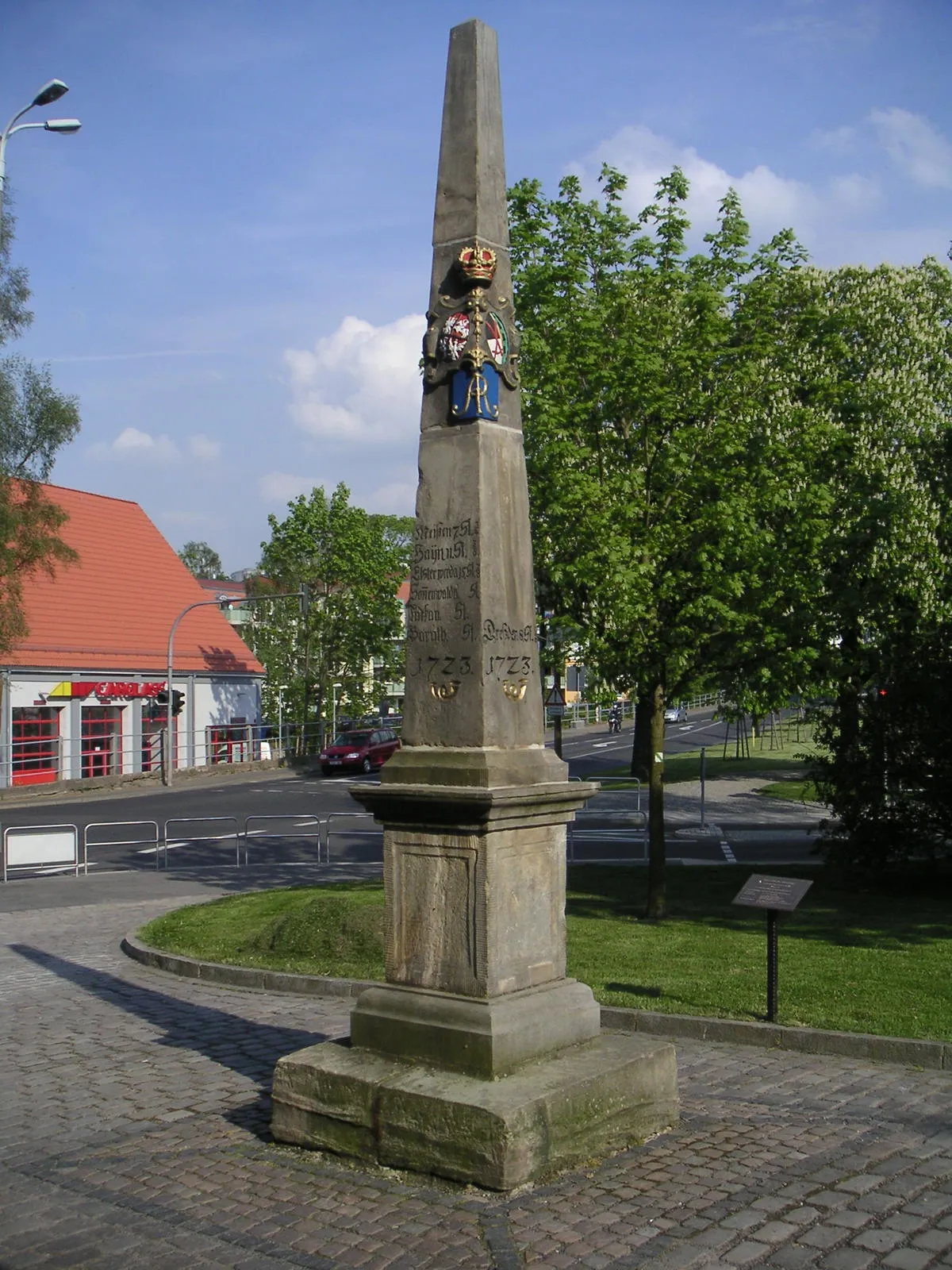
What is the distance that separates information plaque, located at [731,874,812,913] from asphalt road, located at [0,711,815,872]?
9.44 m

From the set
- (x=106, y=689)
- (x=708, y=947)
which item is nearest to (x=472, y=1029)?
(x=708, y=947)

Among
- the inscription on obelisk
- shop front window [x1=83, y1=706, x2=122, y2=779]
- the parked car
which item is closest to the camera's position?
the inscription on obelisk

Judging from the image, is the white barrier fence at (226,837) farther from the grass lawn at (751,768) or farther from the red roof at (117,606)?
the red roof at (117,606)

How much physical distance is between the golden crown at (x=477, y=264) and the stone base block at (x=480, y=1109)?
4072mm

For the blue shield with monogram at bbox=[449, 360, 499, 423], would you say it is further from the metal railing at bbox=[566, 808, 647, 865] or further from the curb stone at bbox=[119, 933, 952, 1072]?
the metal railing at bbox=[566, 808, 647, 865]

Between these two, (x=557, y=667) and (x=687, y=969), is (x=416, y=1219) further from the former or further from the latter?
(x=557, y=667)

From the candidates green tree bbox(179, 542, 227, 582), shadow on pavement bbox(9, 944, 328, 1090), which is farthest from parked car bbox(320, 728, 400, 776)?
green tree bbox(179, 542, 227, 582)

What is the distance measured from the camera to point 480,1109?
587 centimetres

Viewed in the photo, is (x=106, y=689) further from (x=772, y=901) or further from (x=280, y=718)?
(x=772, y=901)

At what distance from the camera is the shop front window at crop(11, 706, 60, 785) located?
137 feet

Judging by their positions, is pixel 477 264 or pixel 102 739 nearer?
pixel 477 264

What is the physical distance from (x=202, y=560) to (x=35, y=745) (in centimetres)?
7828

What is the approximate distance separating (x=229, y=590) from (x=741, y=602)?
79.3 m

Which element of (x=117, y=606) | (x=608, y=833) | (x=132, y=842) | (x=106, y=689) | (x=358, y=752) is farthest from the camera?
(x=117, y=606)
